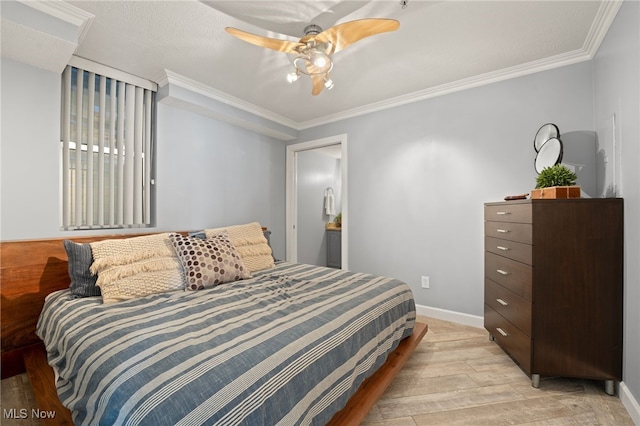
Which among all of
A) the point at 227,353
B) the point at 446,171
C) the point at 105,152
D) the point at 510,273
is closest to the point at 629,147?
the point at 510,273

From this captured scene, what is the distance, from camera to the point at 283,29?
2035mm

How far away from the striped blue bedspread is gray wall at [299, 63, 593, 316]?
4.44ft

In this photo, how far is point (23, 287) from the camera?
191 cm

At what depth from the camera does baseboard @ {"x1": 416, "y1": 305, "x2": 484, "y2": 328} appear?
9.12 feet

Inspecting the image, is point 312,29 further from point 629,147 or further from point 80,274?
point 80,274

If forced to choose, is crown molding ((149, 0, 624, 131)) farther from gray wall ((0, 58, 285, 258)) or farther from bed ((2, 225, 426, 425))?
bed ((2, 225, 426, 425))

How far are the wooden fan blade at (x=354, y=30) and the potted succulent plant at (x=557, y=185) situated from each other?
4.73 ft

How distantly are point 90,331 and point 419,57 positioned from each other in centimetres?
289

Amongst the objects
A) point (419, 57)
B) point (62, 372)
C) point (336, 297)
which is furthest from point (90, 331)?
point (419, 57)

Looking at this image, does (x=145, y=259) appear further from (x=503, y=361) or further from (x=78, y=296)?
(x=503, y=361)

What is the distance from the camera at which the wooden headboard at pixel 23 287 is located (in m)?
1.84

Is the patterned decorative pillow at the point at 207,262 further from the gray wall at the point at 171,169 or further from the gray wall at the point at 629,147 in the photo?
the gray wall at the point at 629,147

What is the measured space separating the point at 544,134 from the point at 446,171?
856 millimetres

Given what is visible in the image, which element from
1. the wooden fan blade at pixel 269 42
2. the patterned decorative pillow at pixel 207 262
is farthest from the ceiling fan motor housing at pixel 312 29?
the patterned decorative pillow at pixel 207 262
